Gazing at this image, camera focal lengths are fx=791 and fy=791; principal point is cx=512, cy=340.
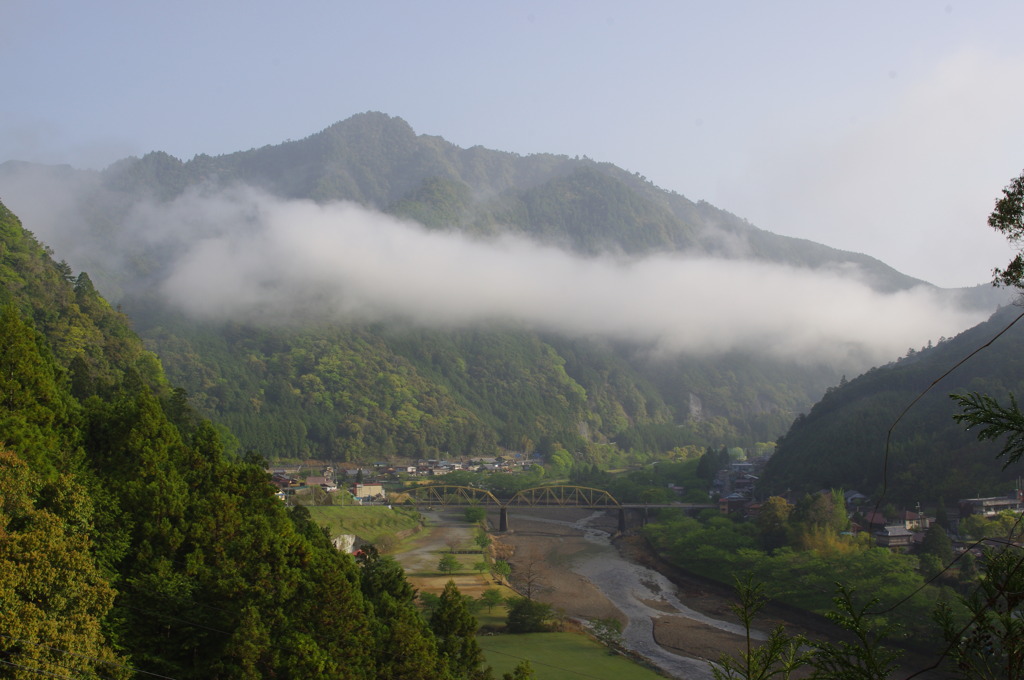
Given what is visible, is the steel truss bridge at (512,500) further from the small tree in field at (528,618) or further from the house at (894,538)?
the small tree in field at (528,618)

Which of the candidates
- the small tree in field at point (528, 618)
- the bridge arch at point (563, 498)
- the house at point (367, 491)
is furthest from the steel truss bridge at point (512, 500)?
the small tree in field at point (528, 618)

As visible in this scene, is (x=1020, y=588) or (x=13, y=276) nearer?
(x=1020, y=588)

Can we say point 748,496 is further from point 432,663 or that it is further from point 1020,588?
point 1020,588

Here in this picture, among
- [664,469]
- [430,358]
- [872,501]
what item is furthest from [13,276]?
[430,358]

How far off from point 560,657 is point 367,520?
3923 cm

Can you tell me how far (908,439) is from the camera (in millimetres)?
72438

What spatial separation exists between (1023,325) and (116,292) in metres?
179

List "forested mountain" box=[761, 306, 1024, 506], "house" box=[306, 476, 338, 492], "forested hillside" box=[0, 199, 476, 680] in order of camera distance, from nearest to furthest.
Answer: "forested hillside" box=[0, 199, 476, 680] < "forested mountain" box=[761, 306, 1024, 506] < "house" box=[306, 476, 338, 492]

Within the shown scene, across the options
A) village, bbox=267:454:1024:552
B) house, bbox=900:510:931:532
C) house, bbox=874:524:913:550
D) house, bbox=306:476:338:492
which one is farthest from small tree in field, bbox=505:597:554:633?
house, bbox=306:476:338:492

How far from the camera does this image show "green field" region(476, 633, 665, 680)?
119 feet

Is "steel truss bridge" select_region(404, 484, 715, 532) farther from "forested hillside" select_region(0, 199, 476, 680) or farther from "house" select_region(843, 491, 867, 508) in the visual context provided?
"forested hillside" select_region(0, 199, 476, 680)

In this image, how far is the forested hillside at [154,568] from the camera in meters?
17.5

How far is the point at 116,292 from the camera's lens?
608 ft

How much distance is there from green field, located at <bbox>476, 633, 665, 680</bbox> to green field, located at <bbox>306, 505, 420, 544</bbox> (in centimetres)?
2373
